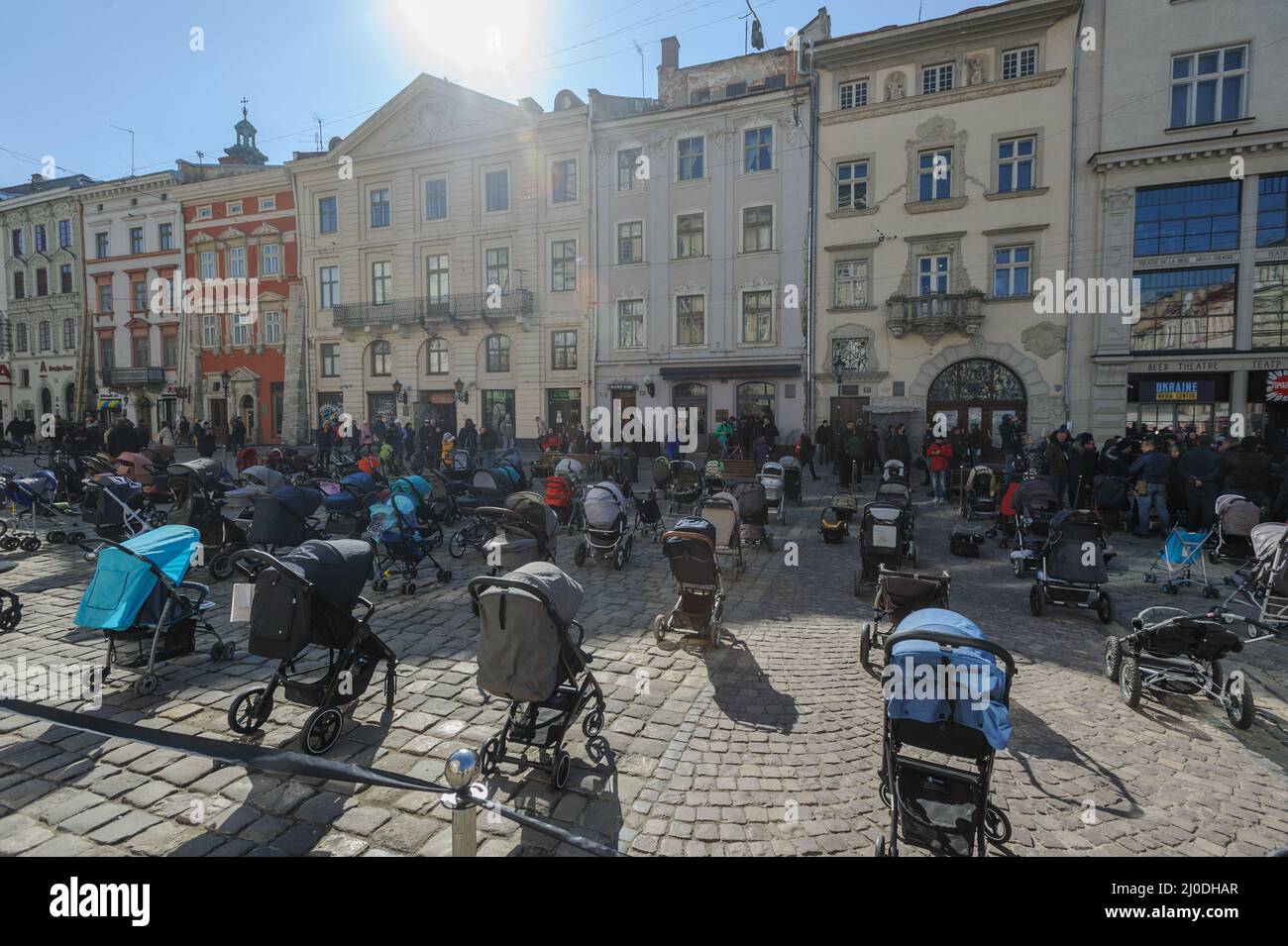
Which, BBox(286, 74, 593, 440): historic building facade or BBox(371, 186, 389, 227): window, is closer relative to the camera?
BBox(286, 74, 593, 440): historic building facade

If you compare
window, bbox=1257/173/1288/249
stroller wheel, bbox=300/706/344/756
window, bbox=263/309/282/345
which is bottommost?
stroller wheel, bbox=300/706/344/756

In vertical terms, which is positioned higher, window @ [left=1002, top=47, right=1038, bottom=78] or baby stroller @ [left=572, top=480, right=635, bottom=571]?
window @ [left=1002, top=47, right=1038, bottom=78]

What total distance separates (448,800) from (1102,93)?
2868cm

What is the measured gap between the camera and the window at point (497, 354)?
103 ft

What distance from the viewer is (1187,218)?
70.4 feet

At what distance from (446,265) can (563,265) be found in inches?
252

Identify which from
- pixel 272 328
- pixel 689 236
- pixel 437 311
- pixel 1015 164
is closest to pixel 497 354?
pixel 437 311

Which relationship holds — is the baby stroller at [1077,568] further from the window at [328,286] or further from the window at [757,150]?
the window at [328,286]

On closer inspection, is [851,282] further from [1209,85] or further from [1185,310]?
[1209,85]

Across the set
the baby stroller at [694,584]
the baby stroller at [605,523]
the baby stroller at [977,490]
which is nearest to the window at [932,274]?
the baby stroller at [977,490]

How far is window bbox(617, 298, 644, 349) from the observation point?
28802 millimetres

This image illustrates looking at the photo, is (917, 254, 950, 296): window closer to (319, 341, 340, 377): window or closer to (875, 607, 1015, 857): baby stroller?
(875, 607, 1015, 857): baby stroller

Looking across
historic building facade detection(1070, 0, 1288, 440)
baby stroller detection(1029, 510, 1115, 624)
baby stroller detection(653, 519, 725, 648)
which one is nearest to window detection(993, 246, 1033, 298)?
historic building facade detection(1070, 0, 1288, 440)

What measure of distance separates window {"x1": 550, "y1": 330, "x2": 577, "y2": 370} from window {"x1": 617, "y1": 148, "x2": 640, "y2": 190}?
6763mm
